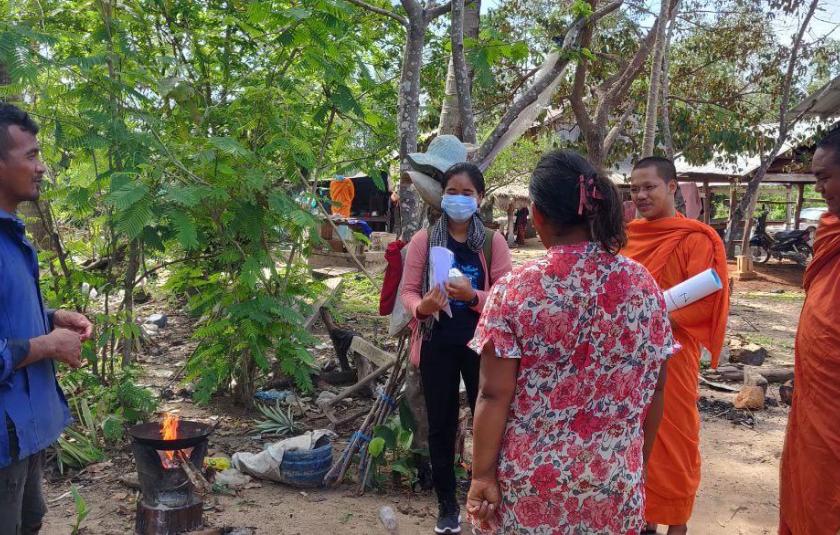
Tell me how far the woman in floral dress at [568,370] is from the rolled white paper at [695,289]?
1122 mm

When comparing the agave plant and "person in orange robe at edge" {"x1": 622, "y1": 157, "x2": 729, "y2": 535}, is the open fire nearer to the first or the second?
the agave plant

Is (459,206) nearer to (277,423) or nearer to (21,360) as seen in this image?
(21,360)

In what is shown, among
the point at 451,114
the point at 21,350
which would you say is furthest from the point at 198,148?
the point at 21,350

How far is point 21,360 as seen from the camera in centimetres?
213

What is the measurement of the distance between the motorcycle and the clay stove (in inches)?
712

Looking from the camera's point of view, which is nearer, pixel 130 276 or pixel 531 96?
pixel 531 96

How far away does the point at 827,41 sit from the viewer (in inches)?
408

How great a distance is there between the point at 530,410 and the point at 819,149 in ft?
5.20

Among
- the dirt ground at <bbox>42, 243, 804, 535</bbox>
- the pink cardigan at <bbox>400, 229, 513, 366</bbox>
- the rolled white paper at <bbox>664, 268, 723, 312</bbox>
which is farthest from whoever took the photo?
the dirt ground at <bbox>42, 243, 804, 535</bbox>

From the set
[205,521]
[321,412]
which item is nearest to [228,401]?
[321,412]

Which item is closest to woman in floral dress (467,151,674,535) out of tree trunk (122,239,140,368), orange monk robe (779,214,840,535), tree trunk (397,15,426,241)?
orange monk robe (779,214,840,535)

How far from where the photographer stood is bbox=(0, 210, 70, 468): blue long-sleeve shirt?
2.13 metres

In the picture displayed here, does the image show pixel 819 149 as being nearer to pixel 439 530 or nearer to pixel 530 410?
pixel 530 410

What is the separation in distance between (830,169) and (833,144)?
0.10 metres
